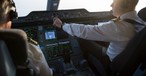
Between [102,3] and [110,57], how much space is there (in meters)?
1.30

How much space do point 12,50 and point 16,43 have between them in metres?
0.06

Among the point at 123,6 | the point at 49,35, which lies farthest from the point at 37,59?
the point at 49,35

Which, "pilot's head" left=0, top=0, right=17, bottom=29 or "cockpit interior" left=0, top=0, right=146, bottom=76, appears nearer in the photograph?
"pilot's head" left=0, top=0, right=17, bottom=29

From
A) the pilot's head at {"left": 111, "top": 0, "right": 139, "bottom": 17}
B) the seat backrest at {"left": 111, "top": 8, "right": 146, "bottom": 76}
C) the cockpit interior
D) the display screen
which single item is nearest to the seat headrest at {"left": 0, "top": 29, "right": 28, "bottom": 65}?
the seat backrest at {"left": 111, "top": 8, "right": 146, "bottom": 76}

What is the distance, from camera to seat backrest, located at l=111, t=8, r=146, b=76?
2158 mm

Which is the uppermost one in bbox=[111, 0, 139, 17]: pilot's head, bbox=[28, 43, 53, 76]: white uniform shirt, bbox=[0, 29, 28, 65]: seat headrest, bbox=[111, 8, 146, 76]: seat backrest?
bbox=[0, 29, 28, 65]: seat headrest

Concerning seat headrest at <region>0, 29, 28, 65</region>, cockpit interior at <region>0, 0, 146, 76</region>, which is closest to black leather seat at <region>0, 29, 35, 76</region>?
seat headrest at <region>0, 29, 28, 65</region>

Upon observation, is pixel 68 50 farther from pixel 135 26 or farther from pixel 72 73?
pixel 135 26

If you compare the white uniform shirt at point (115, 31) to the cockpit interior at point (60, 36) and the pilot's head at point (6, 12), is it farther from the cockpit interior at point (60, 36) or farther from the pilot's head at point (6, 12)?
the pilot's head at point (6, 12)

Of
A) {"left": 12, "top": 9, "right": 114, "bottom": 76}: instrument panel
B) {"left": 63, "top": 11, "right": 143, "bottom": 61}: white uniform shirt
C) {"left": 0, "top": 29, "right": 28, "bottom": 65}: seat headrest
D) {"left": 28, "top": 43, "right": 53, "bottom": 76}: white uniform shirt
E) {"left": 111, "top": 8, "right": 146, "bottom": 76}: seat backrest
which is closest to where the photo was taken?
{"left": 0, "top": 29, "right": 28, "bottom": 65}: seat headrest

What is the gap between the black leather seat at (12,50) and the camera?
4.24ft

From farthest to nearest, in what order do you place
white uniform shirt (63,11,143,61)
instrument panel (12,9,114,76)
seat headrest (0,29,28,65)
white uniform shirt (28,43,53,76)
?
instrument panel (12,9,114,76) < white uniform shirt (63,11,143,61) < white uniform shirt (28,43,53,76) < seat headrest (0,29,28,65)

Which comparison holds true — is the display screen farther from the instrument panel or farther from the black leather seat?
the black leather seat

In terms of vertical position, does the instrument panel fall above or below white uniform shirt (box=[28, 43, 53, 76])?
below
